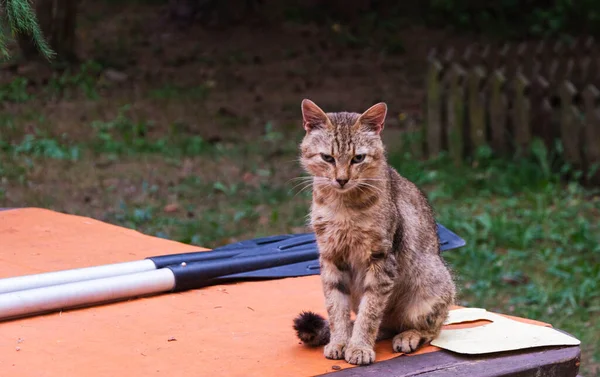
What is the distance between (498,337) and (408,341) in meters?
0.34

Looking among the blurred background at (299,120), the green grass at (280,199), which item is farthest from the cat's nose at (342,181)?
the green grass at (280,199)

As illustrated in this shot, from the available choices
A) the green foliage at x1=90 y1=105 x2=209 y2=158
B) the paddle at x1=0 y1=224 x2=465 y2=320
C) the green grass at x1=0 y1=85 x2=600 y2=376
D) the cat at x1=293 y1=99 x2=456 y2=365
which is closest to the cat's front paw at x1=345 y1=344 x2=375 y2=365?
the cat at x1=293 y1=99 x2=456 y2=365

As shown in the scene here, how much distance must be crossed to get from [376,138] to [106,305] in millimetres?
1206

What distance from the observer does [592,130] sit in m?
7.88

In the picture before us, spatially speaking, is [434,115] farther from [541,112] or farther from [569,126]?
[569,126]

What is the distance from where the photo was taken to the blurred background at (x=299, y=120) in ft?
21.7

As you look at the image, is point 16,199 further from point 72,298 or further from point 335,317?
point 335,317

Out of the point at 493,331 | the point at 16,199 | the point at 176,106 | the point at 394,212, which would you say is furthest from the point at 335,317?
the point at 176,106

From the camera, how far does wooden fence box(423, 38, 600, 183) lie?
8.01 m

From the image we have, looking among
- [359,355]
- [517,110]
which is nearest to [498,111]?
[517,110]

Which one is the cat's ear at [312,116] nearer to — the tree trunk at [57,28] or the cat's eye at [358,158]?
the cat's eye at [358,158]

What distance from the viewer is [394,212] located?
2912 millimetres

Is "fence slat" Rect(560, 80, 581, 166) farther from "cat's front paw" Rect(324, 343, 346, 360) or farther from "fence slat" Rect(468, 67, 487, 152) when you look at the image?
"cat's front paw" Rect(324, 343, 346, 360)

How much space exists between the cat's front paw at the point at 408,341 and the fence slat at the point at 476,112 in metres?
6.02
